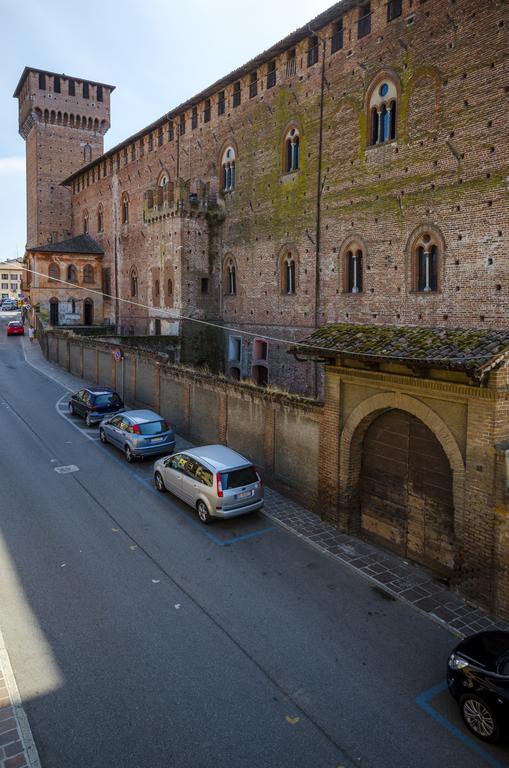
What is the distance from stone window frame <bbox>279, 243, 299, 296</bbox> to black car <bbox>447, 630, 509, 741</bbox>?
761 inches

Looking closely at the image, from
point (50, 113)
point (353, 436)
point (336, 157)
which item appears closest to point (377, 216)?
point (336, 157)

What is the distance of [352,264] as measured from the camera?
70.7 feet

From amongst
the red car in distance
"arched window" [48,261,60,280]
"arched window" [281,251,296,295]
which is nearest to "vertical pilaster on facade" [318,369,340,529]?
"arched window" [281,251,296,295]

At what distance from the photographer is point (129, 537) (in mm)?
11117

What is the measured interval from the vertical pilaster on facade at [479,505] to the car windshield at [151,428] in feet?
31.9

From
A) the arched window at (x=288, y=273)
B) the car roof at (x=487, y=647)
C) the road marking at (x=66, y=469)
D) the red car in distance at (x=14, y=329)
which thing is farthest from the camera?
the red car in distance at (x=14, y=329)

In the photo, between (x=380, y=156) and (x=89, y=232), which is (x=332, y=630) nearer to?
(x=380, y=156)

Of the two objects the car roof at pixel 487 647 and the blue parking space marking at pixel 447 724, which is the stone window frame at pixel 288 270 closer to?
the car roof at pixel 487 647

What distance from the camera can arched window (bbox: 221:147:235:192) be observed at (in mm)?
28516

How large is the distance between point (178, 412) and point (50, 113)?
4532 cm

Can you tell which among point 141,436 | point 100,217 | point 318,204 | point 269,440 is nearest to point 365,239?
point 318,204

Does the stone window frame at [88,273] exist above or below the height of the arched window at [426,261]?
above

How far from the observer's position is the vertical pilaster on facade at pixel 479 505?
853cm

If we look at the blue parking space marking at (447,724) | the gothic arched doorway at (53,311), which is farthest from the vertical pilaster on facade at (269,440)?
the gothic arched doorway at (53,311)
